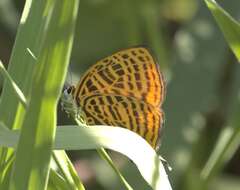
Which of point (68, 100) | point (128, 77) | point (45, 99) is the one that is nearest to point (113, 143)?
point (45, 99)

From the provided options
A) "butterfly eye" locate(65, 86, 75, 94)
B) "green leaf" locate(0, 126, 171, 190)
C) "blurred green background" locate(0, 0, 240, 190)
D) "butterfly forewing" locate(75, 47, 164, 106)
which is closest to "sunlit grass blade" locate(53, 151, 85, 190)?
"green leaf" locate(0, 126, 171, 190)

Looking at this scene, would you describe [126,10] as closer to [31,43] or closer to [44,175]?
[31,43]

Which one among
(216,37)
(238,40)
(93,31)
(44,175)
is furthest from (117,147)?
(93,31)

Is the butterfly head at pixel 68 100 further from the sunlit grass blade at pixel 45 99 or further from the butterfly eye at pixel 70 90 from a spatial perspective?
the sunlit grass blade at pixel 45 99

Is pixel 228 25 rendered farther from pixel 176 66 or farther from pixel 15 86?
pixel 176 66

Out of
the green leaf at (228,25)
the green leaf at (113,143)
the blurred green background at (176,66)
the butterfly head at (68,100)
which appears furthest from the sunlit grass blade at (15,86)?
the blurred green background at (176,66)

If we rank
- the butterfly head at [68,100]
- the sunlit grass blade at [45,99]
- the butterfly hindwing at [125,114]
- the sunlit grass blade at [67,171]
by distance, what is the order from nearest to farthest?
the sunlit grass blade at [45,99]
the sunlit grass blade at [67,171]
the butterfly hindwing at [125,114]
the butterfly head at [68,100]
